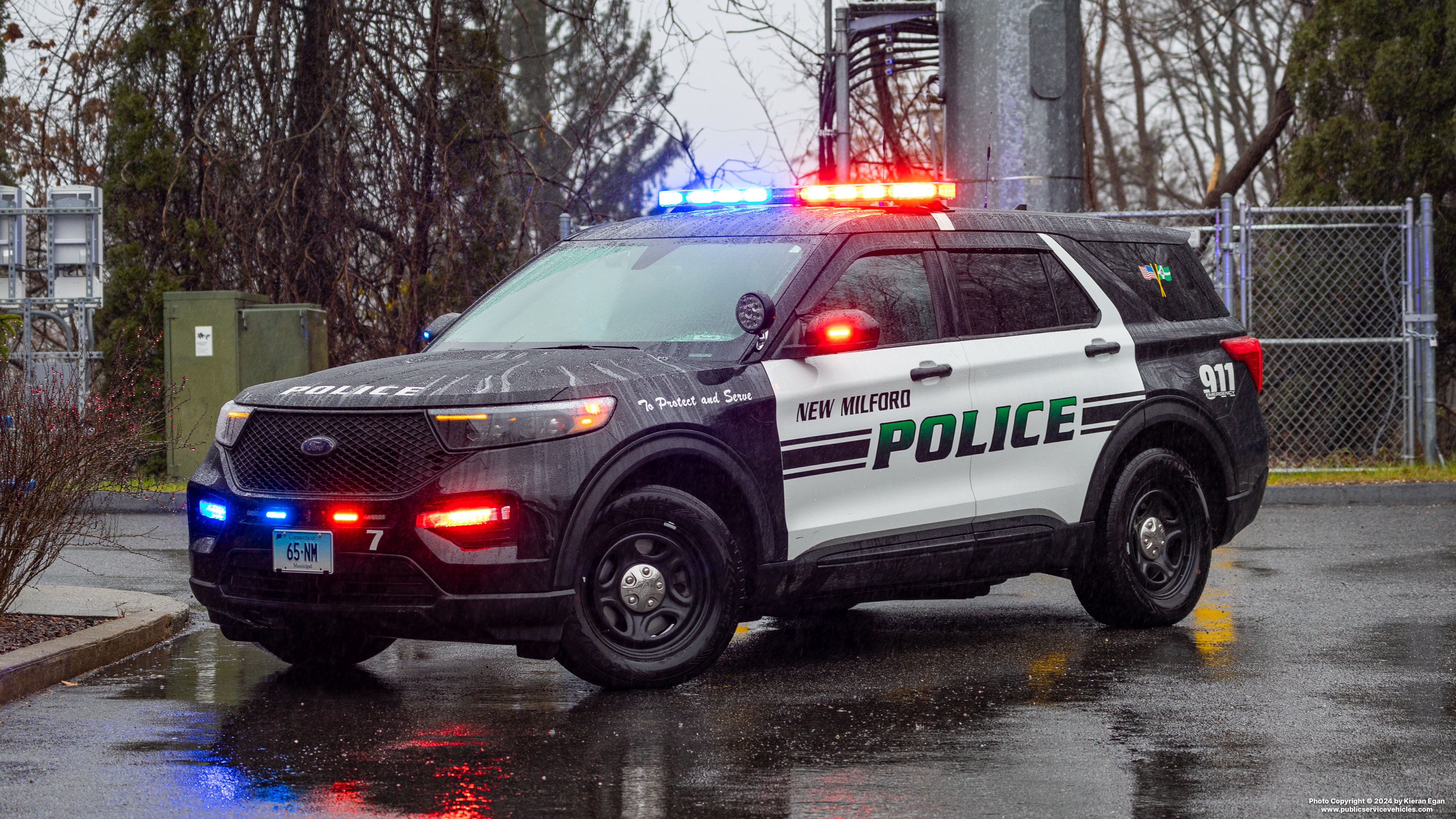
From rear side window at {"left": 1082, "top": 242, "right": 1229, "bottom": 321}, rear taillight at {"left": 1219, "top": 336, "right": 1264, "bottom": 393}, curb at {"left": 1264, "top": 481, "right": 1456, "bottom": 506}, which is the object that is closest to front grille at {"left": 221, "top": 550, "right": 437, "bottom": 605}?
rear side window at {"left": 1082, "top": 242, "right": 1229, "bottom": 321}

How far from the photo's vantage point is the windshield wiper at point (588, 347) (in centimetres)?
736

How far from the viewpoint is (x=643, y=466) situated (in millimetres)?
6852

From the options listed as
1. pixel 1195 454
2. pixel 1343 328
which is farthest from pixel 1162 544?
pixel 1343 328

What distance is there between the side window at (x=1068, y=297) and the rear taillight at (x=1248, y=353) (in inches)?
39.5

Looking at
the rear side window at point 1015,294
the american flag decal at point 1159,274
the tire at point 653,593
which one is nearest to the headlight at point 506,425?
the tire at point 653,593

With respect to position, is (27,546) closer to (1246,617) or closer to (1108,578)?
(1108,578)

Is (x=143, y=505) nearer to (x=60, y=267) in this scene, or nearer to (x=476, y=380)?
(x=60, y=267)

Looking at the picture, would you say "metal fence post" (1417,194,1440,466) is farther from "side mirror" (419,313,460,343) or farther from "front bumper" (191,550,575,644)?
"front bumper" (191,550,575,644)

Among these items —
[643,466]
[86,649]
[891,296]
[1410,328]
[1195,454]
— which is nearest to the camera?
[643,466]

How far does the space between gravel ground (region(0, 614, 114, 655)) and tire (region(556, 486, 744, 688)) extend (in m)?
2.37

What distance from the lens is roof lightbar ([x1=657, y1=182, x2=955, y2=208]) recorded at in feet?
26.7

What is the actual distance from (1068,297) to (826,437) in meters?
1.72

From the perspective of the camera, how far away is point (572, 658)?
22.1ft

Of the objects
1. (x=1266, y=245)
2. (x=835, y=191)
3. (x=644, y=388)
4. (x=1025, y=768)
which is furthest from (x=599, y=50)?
(x=1025, y=768)
